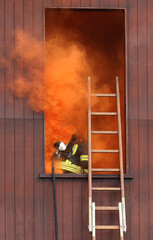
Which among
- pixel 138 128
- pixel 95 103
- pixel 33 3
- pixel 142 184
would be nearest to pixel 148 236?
pixel 142 184

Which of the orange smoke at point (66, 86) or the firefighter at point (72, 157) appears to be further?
the orange smoke at point (66, 86)

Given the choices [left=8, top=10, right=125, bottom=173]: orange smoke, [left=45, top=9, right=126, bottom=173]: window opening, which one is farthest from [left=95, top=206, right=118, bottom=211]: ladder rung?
[left=45, top=9, right=126, bottom=173]: window opening

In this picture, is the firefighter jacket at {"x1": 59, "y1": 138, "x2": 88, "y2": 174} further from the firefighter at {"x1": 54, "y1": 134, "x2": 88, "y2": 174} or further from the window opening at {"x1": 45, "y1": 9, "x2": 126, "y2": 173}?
the window opening at {"x1": 45, "y1": 9, "x2": 126, "y2": 173}

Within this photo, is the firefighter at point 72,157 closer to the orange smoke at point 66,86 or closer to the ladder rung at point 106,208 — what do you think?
the ladder rung at point 106,208

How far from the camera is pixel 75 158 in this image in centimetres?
610

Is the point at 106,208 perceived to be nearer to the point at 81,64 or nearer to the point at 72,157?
the point at 72,157

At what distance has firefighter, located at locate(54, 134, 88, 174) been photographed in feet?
19.1

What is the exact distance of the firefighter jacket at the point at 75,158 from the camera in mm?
5811

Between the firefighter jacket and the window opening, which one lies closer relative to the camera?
the firefighter jacket

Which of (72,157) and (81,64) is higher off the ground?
(81,64)

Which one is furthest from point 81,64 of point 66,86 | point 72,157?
point 72,157

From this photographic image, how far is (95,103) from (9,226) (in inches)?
124

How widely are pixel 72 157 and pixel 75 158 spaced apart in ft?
0.16

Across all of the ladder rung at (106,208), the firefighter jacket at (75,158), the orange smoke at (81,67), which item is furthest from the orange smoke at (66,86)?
the ladder rung at (106,208)
